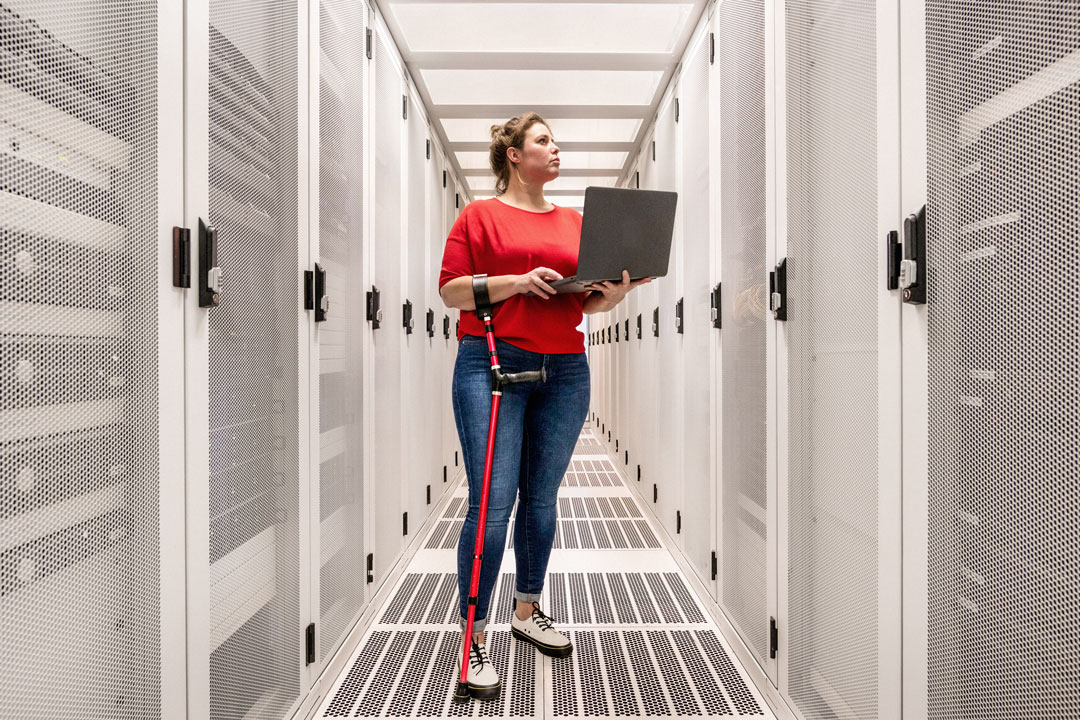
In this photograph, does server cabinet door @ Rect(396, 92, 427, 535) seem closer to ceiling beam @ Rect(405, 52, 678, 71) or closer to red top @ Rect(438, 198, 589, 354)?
ceiling beam @ Rect(405, 52, 678, 71)

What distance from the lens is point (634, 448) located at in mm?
4379

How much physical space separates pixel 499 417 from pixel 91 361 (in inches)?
41.9

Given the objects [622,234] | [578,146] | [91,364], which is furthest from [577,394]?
[578,146]

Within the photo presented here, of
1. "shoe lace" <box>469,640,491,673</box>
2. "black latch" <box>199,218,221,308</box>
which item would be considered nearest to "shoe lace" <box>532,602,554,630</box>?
"shoe lace" <box>469,640,491,673</box>

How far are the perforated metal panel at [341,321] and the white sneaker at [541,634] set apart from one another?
23.6 inches

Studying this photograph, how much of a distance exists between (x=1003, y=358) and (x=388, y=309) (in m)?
2.19

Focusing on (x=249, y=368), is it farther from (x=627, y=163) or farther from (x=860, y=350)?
(x=627, y=163)

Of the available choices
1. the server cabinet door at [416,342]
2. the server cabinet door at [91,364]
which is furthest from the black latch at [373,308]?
the server cabinet door at [91,364]

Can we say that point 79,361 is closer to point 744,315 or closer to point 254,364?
point 254,364

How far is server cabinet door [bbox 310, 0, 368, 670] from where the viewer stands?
1.73m

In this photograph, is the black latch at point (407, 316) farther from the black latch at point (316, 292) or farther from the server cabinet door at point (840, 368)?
the server cabinet door at point (840, 368)

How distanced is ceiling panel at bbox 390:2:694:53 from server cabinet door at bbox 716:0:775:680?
1.87 feet

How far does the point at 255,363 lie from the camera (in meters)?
1.32

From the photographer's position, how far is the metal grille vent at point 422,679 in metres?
1.61
